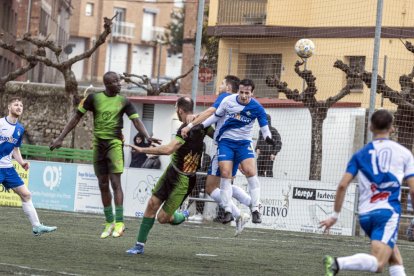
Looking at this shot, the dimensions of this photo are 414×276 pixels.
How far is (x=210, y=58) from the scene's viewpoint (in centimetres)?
2706

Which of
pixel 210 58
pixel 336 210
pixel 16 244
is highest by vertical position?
pixel 210 58

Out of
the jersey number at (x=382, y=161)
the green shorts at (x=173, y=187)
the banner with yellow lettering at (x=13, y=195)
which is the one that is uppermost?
the jersey number at (x=382, y=161)

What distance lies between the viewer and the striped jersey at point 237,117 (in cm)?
1669

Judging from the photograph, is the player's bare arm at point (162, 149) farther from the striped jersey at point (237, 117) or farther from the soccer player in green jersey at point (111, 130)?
the striped jersey at point (237, 117)

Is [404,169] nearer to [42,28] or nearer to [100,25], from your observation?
[42,28]

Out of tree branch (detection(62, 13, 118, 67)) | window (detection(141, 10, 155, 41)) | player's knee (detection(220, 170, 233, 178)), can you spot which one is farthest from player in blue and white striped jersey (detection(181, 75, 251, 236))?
window (detection(141, 10, 155, 41))

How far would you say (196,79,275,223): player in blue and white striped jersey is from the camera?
16.6 meters

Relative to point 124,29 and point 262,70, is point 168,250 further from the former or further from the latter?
point 124,29

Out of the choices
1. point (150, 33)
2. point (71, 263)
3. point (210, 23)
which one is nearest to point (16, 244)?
point (71, 263)

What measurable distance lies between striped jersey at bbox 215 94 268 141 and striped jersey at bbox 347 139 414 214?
18.1 ft

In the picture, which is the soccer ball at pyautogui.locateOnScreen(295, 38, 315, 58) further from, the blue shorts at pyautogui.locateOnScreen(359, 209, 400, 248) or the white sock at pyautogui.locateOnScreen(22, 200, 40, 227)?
the blue shorts at pyautogui.locateOnScreen(359, 209, 400, 248)

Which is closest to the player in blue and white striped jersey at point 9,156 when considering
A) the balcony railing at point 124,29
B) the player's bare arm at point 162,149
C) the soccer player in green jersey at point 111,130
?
the soccer player in green jersey at point 111,130

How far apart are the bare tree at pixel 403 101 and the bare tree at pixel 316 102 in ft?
2.54

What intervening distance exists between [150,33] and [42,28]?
51.4 metres
